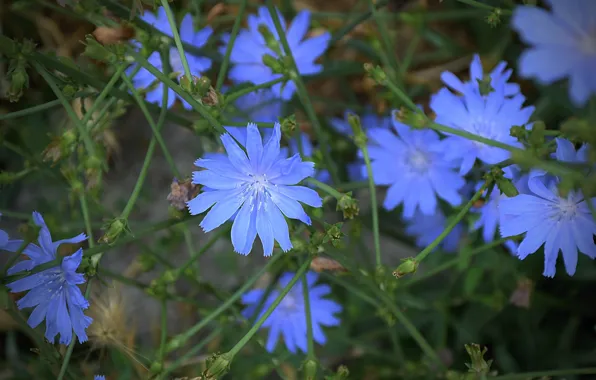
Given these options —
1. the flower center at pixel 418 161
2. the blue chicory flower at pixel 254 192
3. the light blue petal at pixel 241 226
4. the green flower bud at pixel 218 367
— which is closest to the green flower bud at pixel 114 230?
the blue chicory flower at pixel 254 192

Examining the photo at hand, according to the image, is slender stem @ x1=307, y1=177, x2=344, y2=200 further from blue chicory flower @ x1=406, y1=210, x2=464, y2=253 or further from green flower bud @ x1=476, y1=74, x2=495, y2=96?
blue chicory flower @ x1=406, y1=210, x2=464, y2=253

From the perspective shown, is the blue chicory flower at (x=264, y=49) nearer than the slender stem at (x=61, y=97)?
No

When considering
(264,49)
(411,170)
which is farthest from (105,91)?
(411,170)

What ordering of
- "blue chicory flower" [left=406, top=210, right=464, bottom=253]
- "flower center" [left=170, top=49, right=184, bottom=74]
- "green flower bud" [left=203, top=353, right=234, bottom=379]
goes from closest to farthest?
1. "green flower bud" [left=203, top=353, right=234, bottom=379]
2. "flower center" [left=170, top=49, right=184, bottom=74]
3. "blue chicory flower" [left=406, top=210, right=464, bottom=253]

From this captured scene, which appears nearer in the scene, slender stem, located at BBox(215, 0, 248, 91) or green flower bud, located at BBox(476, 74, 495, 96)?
slender stem, located at BBox(215, 0, 248, 91)

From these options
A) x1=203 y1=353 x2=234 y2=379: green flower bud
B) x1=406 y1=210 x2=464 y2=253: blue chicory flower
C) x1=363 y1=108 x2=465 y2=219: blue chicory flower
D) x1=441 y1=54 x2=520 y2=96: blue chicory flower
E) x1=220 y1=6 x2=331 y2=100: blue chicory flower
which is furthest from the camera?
x1=406 y1=210 x2=464 y2=253: blue chicory flower

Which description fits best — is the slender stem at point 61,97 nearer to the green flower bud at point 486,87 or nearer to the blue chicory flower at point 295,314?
the blue chicory flower at point 295,314

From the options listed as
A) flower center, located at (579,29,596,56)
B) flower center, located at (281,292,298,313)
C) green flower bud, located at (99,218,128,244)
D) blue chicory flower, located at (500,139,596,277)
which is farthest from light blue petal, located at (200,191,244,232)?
flower center, located at (281,292,298,313)
